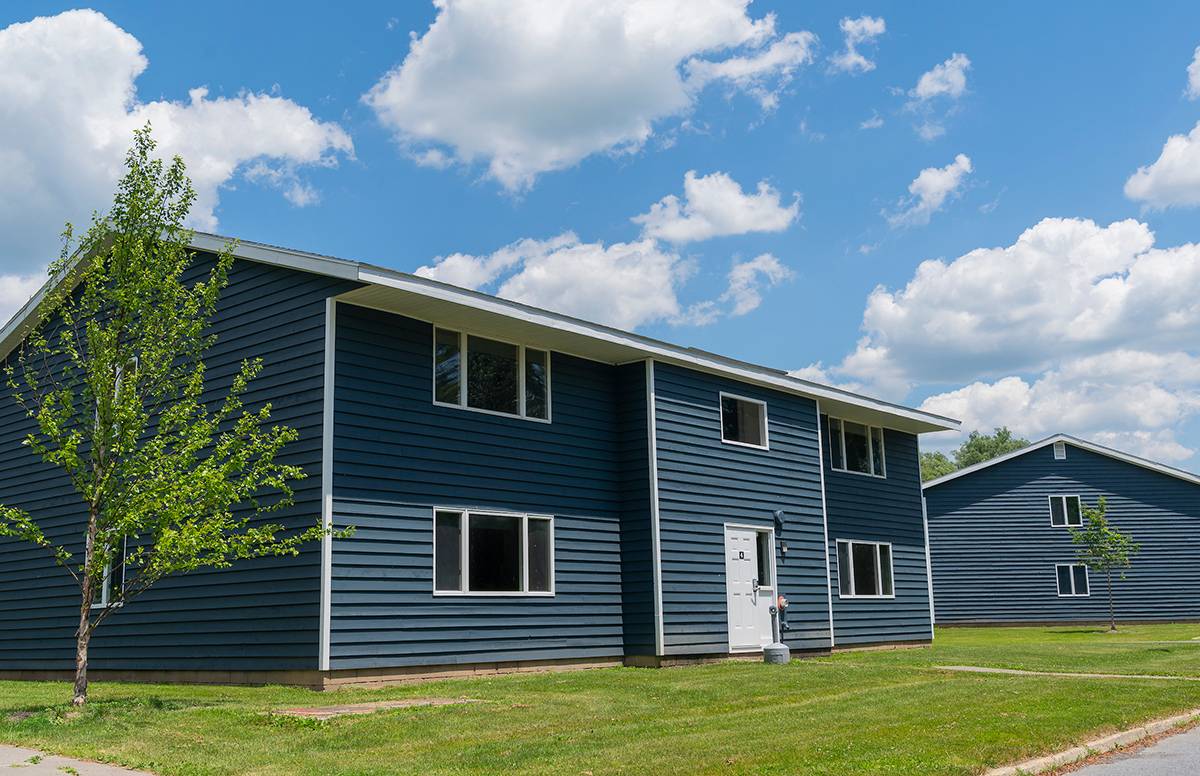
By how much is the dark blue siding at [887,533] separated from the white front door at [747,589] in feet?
11.2

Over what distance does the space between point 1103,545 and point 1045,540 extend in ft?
7.95

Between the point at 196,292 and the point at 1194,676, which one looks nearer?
the point at 196,292

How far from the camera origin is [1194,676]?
637 inches

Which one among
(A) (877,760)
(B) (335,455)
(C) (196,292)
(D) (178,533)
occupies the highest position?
(C) (196,292)

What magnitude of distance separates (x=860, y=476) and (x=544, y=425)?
402 inches

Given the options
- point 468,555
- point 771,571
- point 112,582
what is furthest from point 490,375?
point 771,571

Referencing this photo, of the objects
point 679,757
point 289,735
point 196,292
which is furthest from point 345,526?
point 679,757

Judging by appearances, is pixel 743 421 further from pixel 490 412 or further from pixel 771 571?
pixel 490 412

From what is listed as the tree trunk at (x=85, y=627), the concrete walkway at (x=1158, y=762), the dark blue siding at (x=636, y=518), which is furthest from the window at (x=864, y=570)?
the tree trunk at (x=85, y=627)

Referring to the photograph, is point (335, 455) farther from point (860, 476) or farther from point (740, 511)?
point (860, 476)

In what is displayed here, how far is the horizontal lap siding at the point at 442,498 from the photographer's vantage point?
15.0 meters

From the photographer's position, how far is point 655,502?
1878cm

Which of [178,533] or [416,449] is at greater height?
[416,449]

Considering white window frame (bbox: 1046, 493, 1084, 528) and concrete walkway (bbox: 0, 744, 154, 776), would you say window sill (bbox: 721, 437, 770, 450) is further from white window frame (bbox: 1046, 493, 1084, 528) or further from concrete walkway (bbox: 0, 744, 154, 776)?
white window frame (bbox: 1046, 493, 1084, 528)
